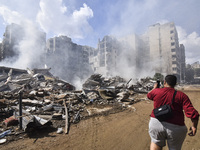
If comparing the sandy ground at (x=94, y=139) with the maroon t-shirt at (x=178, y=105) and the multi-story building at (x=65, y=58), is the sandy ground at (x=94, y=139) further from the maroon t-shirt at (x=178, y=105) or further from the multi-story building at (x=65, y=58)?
the multi-story building at (x=65, y=58)

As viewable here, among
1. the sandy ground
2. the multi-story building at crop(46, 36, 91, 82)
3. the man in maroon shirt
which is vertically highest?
the multi-story building at crop(46, 36, 91, 82)

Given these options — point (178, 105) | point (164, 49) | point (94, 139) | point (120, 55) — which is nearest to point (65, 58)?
point (120, 55)

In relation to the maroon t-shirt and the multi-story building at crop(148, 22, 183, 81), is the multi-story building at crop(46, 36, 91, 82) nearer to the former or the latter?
the multi-story building at crop(148, 22, 183, 81)

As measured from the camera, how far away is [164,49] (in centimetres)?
4556

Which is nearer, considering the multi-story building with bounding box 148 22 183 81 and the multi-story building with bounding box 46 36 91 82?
the multi-story building with bounding box 46 36 91 82

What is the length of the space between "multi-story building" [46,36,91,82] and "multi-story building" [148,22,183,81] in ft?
108

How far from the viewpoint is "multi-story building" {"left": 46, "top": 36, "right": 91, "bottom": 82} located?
40.1 m

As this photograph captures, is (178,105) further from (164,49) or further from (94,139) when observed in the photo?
(164,49)

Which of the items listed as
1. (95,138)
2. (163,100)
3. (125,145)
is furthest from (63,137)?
(163,100)

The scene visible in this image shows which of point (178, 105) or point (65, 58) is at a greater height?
point (65, 58)

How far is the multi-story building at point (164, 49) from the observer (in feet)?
141

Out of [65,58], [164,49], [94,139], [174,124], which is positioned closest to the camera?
[174,124]

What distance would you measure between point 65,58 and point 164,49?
144 ft

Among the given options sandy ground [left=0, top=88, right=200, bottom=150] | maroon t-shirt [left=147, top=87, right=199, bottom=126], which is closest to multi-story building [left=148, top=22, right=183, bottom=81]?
sandy ground [left=0, top=88, right=200, bottom=150]
